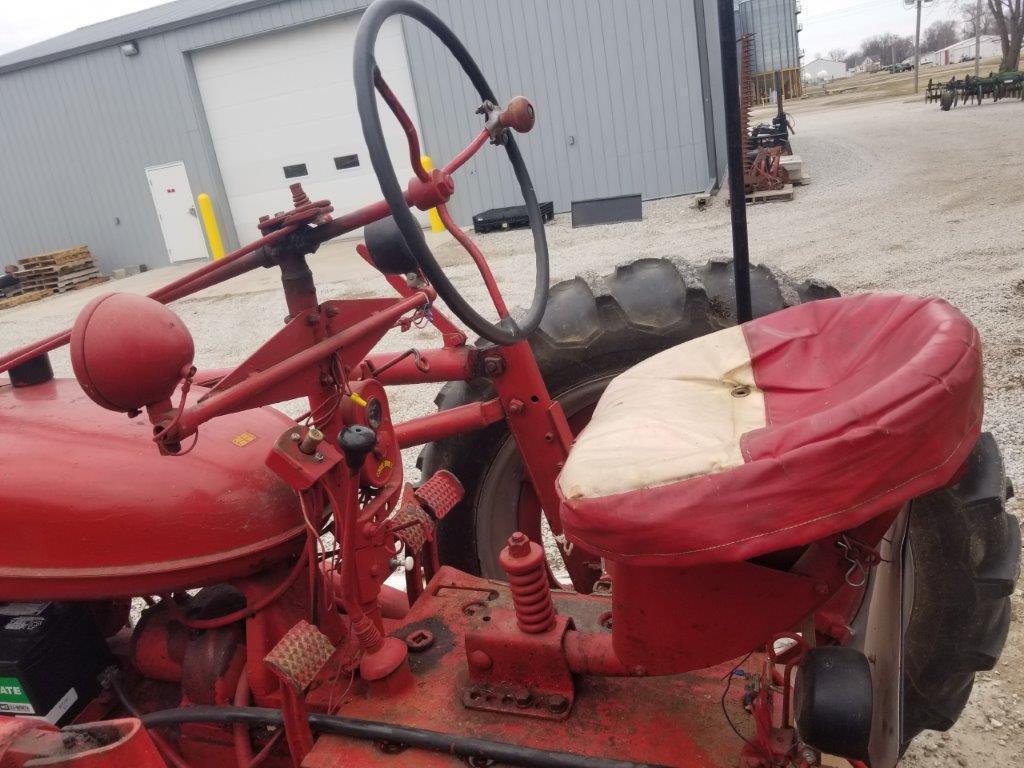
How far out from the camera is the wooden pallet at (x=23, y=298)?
11.2 meters

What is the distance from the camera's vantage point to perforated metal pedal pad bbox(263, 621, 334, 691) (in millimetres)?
1423

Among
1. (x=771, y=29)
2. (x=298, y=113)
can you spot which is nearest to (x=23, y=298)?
(x=298, y=113)

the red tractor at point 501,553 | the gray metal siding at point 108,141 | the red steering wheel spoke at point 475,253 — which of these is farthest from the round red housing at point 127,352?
the gray metal siding at point 108,141

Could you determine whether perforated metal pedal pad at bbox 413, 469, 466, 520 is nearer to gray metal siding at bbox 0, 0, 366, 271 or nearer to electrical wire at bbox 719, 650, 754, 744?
electrical wire at bbox 719, 650, 754, 744

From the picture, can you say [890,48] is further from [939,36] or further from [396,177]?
[396,177]

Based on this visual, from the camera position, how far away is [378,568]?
160 centimetres

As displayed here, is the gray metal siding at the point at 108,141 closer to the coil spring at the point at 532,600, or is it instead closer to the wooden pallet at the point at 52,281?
the wooden pallet at the point at 52,281

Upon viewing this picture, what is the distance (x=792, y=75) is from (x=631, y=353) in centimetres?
2386

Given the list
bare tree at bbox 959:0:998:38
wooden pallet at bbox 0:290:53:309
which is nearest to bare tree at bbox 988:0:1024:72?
bare tree at bbox 959:0:998:38

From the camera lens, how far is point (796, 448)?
0.96 m

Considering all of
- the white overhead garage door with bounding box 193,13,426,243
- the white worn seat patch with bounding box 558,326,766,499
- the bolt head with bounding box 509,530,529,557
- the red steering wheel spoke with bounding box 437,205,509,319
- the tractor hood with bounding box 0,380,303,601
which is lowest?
the bolt head with bounding box 509,530,529,557

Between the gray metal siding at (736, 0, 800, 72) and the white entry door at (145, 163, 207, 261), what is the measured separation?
11.1 meters

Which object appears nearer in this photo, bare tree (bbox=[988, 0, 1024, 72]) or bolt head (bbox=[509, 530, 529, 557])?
bolt head (bbox=[509, 530, 529, 557])

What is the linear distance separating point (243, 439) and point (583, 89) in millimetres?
10025
